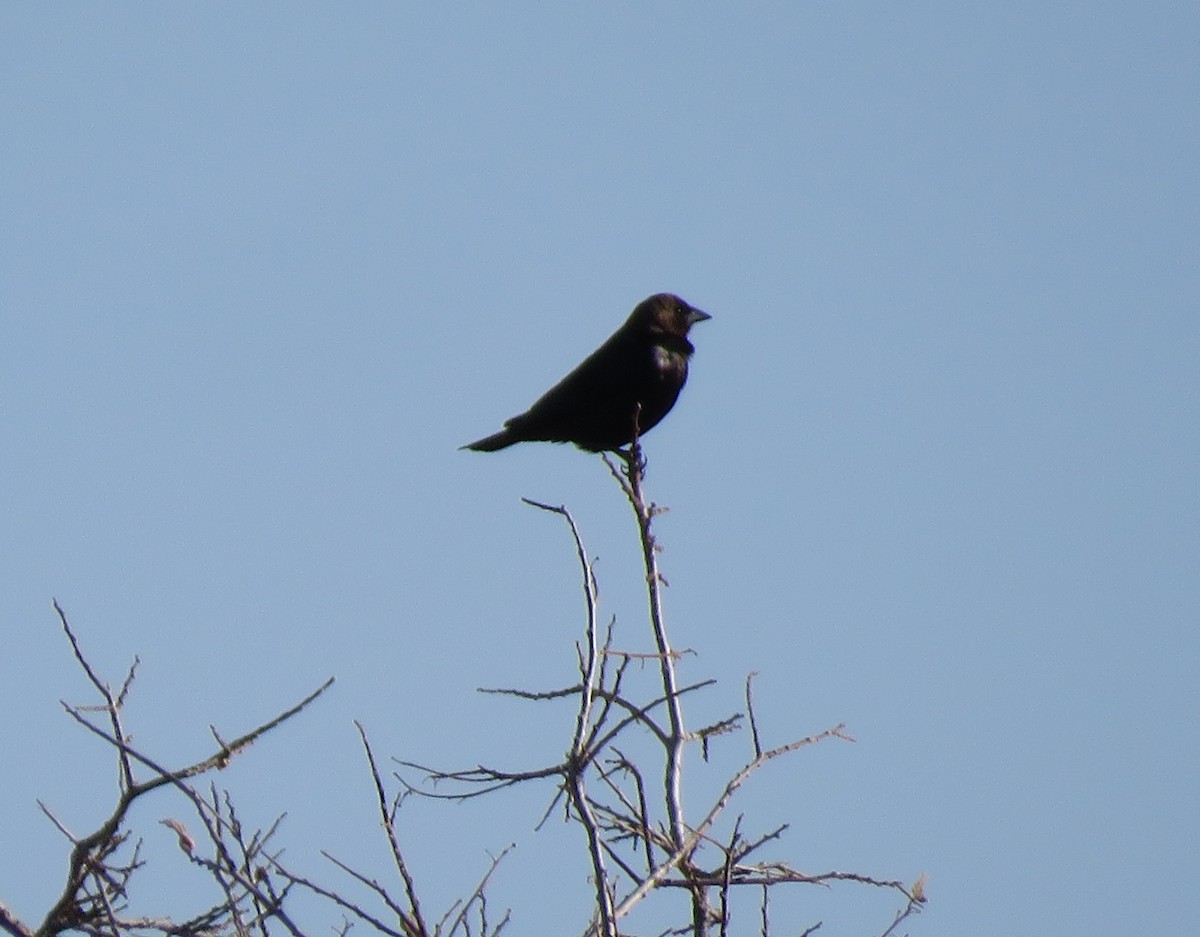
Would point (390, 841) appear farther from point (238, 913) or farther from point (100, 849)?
point (100, 849)

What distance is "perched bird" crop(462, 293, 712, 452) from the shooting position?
24.7 ft

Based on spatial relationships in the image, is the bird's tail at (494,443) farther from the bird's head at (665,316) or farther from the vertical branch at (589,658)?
the vertical branch at (589,658)

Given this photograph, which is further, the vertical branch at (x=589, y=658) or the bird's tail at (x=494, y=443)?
the bird's tail at (x=494, y=443)

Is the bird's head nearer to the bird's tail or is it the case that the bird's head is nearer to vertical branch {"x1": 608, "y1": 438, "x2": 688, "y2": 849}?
the bird's tail

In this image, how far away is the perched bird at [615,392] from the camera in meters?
7.53

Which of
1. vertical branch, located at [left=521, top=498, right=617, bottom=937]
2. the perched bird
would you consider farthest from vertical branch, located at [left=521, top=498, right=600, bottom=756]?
the perched bird

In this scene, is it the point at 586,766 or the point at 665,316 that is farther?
the point at 665,316

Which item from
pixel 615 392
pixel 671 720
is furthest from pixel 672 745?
pixel 615 392

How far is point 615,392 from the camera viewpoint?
7.59m

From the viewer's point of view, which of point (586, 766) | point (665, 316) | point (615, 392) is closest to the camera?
point (586, 766)

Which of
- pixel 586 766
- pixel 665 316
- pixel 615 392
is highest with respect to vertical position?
pixel 665 316

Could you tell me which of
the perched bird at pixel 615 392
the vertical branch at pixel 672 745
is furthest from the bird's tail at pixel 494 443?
the vertical branch at pixel 672 745

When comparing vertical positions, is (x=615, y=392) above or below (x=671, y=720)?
above

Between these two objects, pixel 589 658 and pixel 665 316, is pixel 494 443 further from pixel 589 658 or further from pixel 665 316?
pixel 589 658
